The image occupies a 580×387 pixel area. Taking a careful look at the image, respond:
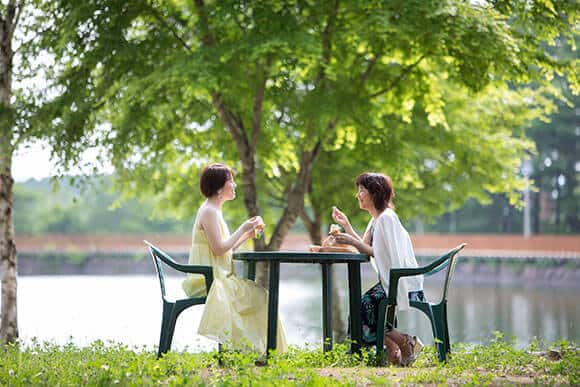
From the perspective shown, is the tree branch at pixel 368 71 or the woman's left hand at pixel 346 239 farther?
the tree branch at pixel 368 71

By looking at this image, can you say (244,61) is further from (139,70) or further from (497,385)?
(497,385)

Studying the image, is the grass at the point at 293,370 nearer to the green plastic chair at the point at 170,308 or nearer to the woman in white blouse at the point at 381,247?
the green plastic chair at the point at 170,308

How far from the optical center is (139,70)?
10469mm

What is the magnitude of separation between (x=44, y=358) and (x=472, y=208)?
47139mm

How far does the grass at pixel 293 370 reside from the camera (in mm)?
4609

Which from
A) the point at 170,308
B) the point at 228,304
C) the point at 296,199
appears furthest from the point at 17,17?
the point at 228,304

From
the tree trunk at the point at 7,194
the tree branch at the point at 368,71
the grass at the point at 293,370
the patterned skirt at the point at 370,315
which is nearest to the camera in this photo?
the grass at the point at 293,370

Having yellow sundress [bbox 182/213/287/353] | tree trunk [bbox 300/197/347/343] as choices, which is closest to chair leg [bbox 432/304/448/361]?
yellow sundress [bbox 182/213/287/353]

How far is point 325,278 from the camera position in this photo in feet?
19.6

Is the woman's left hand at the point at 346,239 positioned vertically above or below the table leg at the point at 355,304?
above

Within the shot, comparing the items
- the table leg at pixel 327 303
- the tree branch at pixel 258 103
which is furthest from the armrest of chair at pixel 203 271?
the tree branch at pixel 258 103

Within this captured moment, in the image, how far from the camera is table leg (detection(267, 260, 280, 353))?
5574 millimetres

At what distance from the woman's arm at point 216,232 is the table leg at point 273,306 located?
0.32m

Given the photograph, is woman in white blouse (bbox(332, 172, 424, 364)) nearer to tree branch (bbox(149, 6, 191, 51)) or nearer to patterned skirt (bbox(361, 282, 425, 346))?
patterned skirt (bbox(361, 282, 425, 346))
